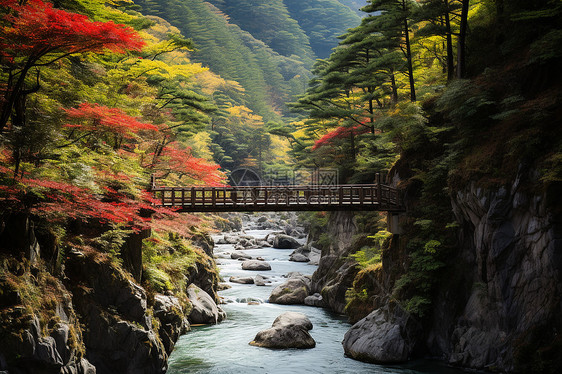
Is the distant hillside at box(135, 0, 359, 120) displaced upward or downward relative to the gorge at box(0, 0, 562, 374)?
upward

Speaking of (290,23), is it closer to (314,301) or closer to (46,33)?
(314,301)

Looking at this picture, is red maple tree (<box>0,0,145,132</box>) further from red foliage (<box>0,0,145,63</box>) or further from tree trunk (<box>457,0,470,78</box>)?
tree trunk (<box>457,0,470,78</box>)

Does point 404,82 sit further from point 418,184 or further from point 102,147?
point 102,147

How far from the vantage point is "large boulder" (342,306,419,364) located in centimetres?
1723

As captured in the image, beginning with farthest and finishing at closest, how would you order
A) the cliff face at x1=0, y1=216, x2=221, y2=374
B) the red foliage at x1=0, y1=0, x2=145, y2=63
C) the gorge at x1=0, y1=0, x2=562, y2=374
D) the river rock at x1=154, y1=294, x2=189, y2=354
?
1. the river rock at x1=154, y1=294, x2=189, y2=354
2. the gorge at x1=0, y1=0, x2=562, y2=374
3. the red foliage at x1=0, y1=0, x2=145, y2=63
4. the cliff face at x1=0, y1=216, x2=221, y2=374


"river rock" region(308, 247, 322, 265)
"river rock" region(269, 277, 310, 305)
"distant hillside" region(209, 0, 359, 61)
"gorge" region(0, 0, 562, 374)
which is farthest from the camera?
"distant hillside" region(209, 0, 359, 61)

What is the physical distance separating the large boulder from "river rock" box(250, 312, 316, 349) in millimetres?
1644

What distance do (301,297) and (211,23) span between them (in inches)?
3158

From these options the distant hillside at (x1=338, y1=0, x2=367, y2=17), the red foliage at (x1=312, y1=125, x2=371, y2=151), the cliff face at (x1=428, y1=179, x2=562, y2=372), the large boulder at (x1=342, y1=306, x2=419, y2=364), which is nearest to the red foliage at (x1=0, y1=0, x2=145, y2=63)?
the cliff face at (x1=428, y1=179, x2=562, y2=372)

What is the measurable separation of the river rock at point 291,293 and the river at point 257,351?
0.51 meters

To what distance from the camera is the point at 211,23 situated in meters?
94.9

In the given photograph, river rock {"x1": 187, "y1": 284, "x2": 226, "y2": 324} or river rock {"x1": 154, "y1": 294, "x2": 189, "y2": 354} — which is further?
river rock {"x1": 187, "y1": 284, "x2": 226, "y2": 324}

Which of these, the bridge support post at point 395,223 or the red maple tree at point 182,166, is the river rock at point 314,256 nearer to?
the red maple tree at point 182,166

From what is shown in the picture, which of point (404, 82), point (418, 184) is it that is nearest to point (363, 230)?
point (418, 184)
